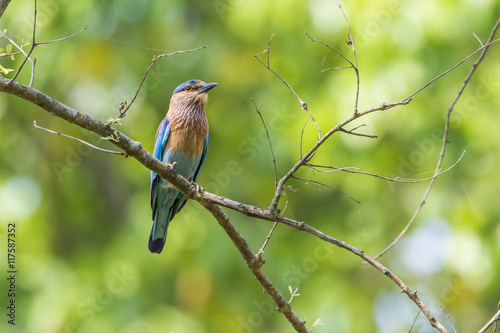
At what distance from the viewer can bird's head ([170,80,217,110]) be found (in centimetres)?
505

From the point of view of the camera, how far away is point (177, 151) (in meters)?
4.66

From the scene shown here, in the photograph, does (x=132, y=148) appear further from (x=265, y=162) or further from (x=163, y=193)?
(x=265, y=162)

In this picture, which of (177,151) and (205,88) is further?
(205,88)

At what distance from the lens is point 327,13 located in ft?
17.1

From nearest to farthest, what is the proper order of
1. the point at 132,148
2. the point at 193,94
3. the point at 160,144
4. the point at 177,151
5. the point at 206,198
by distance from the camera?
the point at 132,148 < the point at 206,198 < the point at 177,151 < the point at 160,144 < the point at 193,94

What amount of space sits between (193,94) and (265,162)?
5.55 ft

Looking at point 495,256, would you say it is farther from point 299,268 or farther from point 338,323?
point 299,268

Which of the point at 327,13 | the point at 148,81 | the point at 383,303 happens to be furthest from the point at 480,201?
the point at 148,81

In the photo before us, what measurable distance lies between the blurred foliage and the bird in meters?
1.20

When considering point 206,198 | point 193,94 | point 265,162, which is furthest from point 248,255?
point 265,162

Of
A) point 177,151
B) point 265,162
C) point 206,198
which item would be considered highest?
point 265,162

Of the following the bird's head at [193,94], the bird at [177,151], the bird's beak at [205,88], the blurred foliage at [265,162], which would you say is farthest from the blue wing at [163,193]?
the blurred foliage at [265,162]

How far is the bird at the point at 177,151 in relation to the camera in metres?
4.68

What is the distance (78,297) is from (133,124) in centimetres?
239
